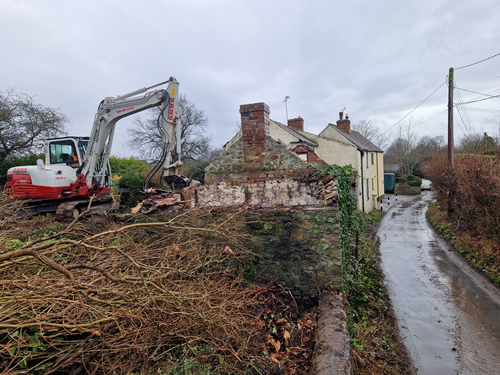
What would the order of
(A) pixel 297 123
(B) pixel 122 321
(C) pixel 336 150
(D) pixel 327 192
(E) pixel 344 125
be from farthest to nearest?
(E) pixel 344 125
(A) pixel 297 123
(C) pixel 336 150
(D) pixel 327 192
(B) pixel 122 321

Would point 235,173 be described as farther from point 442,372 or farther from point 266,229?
point 442,372

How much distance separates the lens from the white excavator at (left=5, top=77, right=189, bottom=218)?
31.7 feet

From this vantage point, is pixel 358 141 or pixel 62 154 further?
pixel 358 141

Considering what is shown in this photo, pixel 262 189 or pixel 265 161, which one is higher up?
pixel 265 161

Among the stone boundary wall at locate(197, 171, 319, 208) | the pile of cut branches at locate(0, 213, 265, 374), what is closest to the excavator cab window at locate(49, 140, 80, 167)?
the stone boundary wall at locate(197, 171, 319, 208)

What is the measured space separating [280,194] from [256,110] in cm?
194

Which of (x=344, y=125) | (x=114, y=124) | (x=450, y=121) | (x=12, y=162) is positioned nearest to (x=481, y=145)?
(x=450, y=121)

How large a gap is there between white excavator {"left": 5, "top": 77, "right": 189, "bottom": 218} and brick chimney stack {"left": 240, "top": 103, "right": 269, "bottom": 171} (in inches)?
117

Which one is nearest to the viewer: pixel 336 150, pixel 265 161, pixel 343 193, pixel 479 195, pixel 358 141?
pixel 343 193

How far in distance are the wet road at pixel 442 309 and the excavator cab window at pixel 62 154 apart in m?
12.3

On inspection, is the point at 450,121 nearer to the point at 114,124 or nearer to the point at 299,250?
the point at 299,250

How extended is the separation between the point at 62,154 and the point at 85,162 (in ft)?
4.41

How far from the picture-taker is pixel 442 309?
7172mm

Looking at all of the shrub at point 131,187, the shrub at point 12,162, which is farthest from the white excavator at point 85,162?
the shrub at point 12,162
